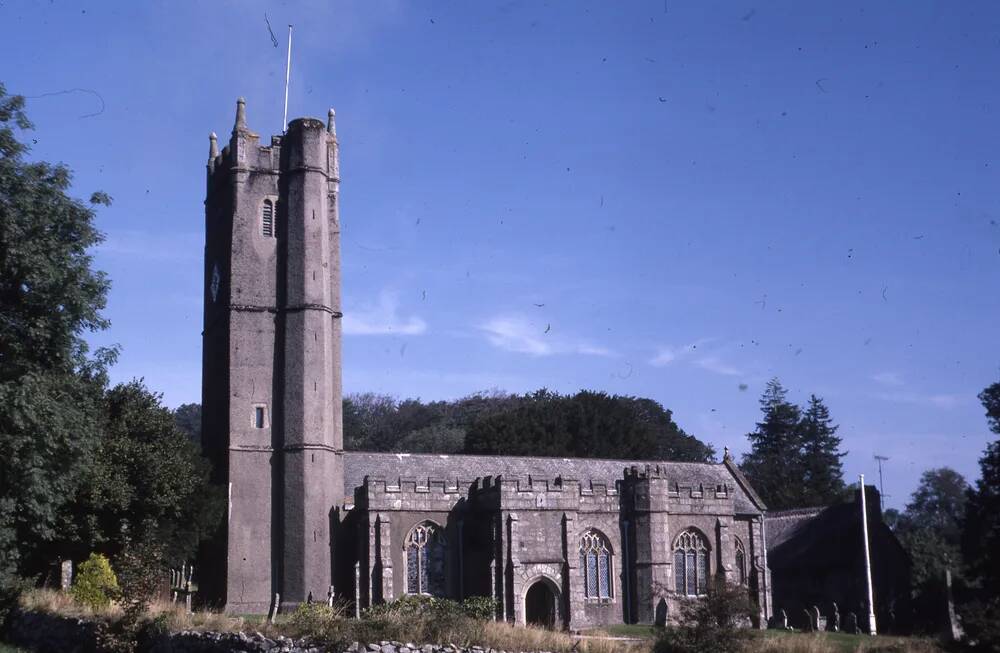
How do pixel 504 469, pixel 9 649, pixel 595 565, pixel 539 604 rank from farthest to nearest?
1. pixel 504 469
2. pixel 595 565
3. pixel 539 604
4. pixel 9 649

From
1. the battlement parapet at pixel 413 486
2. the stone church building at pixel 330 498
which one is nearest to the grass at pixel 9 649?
the stone church building at pixel 330 498

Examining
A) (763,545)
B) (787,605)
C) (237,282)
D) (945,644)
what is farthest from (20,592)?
(787,605)

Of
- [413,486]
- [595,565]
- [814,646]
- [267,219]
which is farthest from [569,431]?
[814,646]

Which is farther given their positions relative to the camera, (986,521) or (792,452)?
(792,452)

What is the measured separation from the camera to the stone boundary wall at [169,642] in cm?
1953

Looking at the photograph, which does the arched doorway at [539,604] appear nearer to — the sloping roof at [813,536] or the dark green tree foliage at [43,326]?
the sloping roof at [813,536]

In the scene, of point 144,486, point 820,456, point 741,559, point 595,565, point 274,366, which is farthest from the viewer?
point 820,456

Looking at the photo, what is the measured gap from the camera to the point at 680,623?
72.1 feet

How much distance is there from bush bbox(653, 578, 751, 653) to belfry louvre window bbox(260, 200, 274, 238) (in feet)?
86.3

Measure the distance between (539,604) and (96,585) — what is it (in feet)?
58.9

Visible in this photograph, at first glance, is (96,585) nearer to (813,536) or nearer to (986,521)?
(986,521)

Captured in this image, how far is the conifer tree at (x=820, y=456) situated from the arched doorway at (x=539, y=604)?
4517cm

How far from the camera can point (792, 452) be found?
307 ft

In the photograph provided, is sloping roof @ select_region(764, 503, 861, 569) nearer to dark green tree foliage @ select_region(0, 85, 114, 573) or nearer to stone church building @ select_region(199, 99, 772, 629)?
stone church building @ select_region(199, 99, 772, 629)
